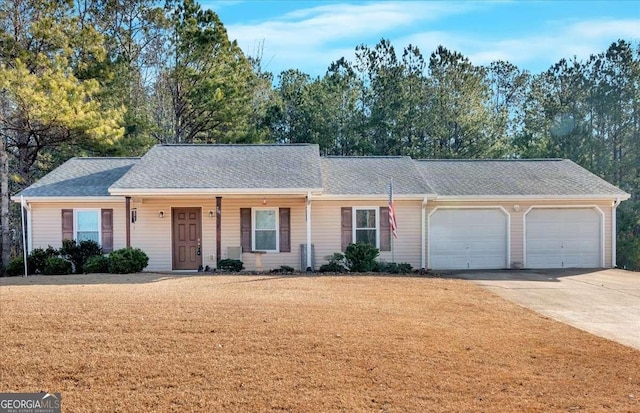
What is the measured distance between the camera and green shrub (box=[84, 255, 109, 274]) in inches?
607

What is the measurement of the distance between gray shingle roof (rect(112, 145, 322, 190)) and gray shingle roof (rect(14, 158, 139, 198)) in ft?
4.39

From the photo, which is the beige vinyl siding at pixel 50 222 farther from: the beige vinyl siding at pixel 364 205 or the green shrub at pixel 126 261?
the beige vinyl siding at pixel 364 205

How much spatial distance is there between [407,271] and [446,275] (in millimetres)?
1168

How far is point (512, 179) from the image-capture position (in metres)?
19.5

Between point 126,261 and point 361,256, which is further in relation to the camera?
point 361,256

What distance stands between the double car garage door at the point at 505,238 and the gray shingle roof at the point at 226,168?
16.0ft

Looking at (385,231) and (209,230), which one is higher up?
(209,230)

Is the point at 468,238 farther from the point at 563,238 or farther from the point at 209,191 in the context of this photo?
the point at 209,191

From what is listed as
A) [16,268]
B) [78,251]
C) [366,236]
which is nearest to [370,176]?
[366,236]

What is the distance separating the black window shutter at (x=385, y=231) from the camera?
17453 mm

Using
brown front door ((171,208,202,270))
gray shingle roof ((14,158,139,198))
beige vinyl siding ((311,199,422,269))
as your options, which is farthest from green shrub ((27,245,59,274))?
beige vinyl siding ((311,199,422,269))

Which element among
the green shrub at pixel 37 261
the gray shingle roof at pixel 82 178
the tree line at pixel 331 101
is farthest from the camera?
the tree line at pixel 331 101

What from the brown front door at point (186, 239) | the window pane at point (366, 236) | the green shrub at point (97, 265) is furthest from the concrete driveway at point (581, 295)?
the green shrub at point (97, 265)

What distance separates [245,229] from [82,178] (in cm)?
612
